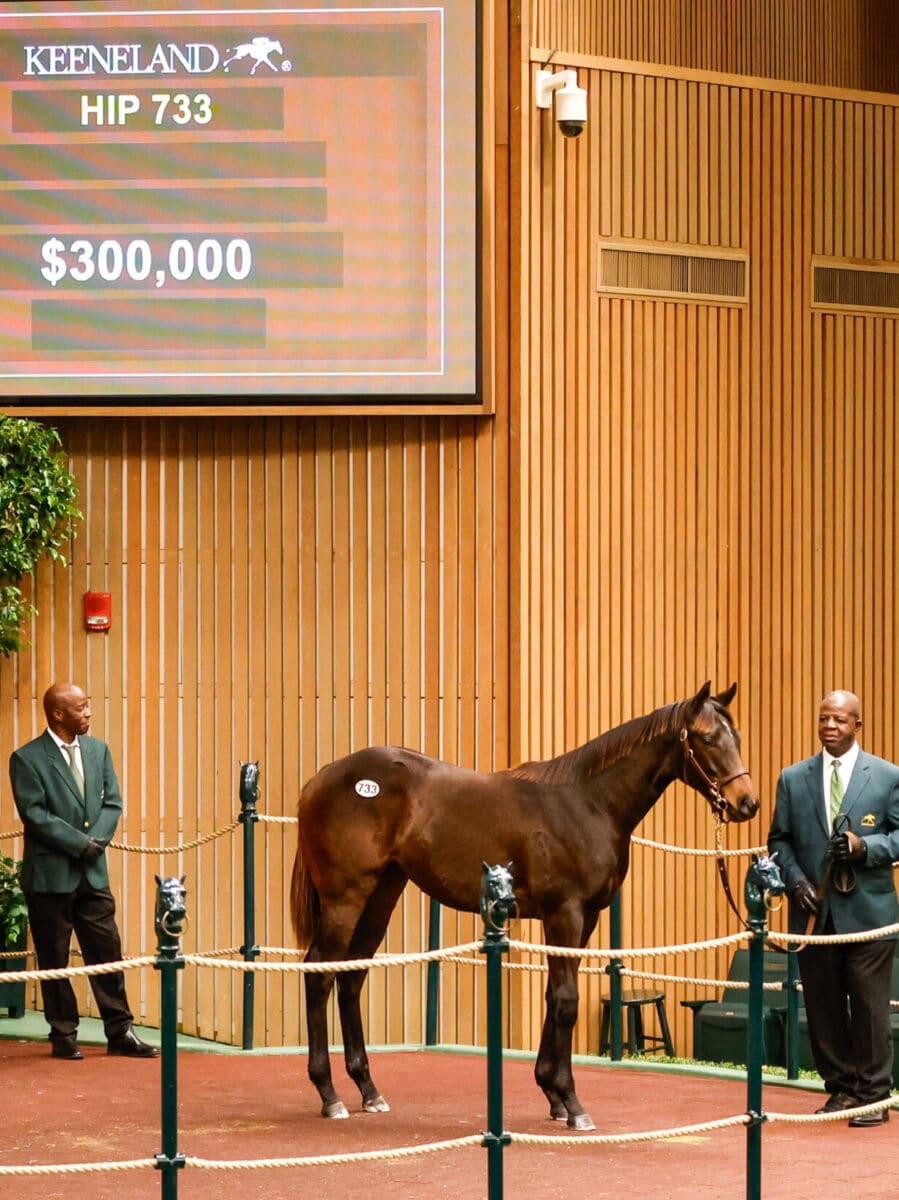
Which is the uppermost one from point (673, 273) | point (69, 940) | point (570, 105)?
point (570, 105)

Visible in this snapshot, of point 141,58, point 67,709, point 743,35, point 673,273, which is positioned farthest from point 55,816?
point 743,35

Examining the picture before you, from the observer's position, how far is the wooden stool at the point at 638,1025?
10.4 m

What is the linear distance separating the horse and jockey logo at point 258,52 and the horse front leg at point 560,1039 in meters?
5.60

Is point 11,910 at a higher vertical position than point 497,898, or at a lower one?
lower

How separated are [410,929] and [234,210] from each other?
406 centimetres

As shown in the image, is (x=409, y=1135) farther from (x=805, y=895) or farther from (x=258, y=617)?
(x=258, y=617)

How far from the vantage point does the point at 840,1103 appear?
23.1 feet

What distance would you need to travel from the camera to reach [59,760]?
327 inches

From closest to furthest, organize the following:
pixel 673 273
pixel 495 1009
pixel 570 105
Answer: pixel 495 1009
pixel 570 105
pixel 673 273

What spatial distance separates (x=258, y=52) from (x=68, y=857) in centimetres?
463

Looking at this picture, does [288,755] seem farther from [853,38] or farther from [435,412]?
[853,38]

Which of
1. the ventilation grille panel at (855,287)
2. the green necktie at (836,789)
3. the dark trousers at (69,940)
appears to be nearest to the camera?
the green necktie at (836,789)

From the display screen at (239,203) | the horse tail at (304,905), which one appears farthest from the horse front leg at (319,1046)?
the display screen at (239,203)

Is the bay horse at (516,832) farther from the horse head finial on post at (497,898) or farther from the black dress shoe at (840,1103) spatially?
the horse head finial on post at (497,898)
